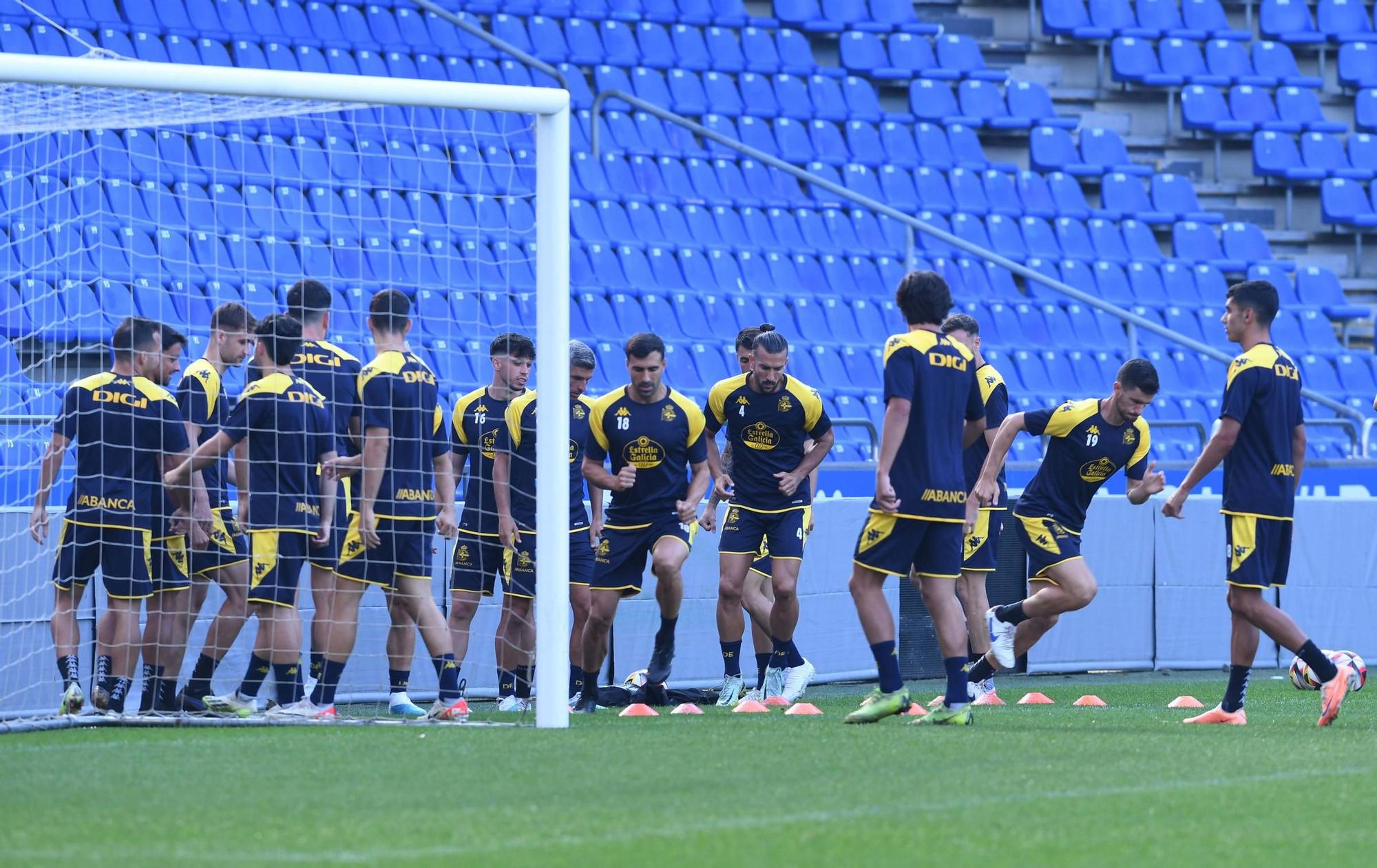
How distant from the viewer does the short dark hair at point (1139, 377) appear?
401 inches

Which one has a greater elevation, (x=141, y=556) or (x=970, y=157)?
(x=970, y=157)

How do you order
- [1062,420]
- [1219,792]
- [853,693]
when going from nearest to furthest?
[1219,792]
[1062,420]
[853,693]

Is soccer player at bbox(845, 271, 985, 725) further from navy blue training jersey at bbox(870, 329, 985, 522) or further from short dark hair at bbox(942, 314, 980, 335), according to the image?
short dark hair at bbox(942, 314, 980, 335)

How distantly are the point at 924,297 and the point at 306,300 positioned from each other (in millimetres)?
3130

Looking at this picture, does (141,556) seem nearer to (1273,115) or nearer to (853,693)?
(853,693)

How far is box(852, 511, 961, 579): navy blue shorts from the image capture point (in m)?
8.70

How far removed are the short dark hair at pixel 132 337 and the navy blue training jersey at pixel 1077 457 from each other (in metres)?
4.67

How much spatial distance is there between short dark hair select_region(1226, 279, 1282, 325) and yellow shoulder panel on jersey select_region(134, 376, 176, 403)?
16.8 ft

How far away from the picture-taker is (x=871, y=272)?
19.2 m

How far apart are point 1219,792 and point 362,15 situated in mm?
14422

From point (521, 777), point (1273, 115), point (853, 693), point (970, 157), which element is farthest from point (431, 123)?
point (521, 777)

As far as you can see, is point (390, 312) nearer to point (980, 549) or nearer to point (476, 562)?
point (476, 562)

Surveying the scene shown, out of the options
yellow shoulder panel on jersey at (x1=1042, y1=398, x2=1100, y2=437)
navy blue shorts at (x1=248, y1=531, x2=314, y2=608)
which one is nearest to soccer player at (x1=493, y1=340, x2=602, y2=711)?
navy blue shorts at (x1=248, y1=531, x2=314, y2=608)

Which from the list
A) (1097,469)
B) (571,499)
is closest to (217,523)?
(571,499)
